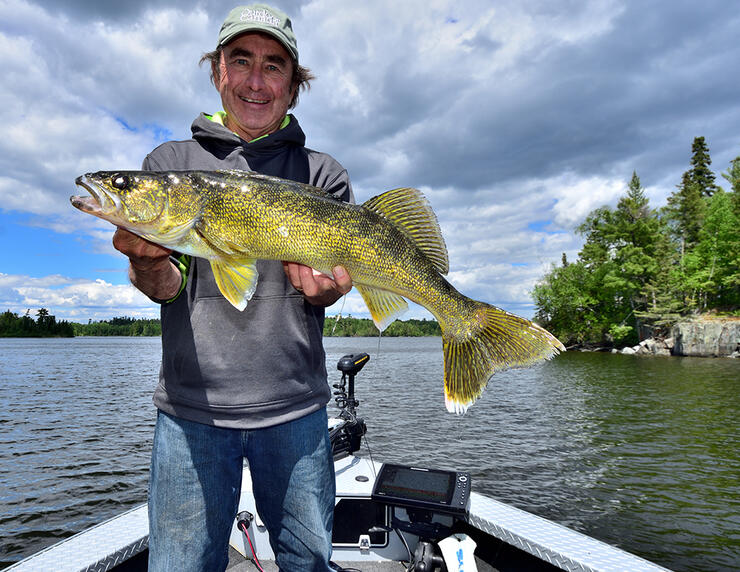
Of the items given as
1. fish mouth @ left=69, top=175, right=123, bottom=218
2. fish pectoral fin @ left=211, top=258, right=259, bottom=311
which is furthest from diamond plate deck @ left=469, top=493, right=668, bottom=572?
fish mouth @ left=69, top=175, right=123, bottom=218

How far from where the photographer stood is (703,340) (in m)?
45.7

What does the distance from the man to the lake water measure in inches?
349

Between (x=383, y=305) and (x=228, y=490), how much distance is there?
4.47ft

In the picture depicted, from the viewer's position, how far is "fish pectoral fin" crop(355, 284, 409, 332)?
285cm

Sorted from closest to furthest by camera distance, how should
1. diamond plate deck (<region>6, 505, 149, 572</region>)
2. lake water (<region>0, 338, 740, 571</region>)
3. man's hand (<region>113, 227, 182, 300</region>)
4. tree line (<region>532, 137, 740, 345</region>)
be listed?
man's hand (<region>113, 227, 182, 300</region>)
diamond plate deck (<region>6, 505, 149, 572</region>)
lake water (<region>0, 338, 740, 571</region>)
tree line (<region>532, 137, 740, 345</region>)

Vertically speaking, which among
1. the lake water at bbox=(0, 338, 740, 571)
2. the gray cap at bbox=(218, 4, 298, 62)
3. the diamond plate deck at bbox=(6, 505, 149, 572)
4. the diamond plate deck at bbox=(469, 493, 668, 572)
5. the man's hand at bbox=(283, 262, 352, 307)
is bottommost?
the lake water at bbox=(0, 338, 740, 571)

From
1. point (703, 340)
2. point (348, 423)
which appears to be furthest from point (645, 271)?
point (348, 423)

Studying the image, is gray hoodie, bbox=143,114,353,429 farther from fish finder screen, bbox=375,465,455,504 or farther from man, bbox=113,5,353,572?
fish finder screen, bbox=375,465,455,504

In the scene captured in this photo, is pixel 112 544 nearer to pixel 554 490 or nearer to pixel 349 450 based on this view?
pixel 349 450

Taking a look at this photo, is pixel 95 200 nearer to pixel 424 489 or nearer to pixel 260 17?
pixel 260 17

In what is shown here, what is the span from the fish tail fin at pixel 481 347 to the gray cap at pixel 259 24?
6.14ft

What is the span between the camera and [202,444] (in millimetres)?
Result: 2371

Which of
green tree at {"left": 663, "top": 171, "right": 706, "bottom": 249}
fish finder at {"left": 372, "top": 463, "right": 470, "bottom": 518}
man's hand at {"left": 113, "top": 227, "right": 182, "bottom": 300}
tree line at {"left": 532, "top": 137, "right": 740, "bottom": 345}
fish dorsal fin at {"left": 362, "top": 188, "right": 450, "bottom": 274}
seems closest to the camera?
man's hand at {"left": 113, "top": 227, "right": 182, "bottom": 300}

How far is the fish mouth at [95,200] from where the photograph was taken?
227 cm
